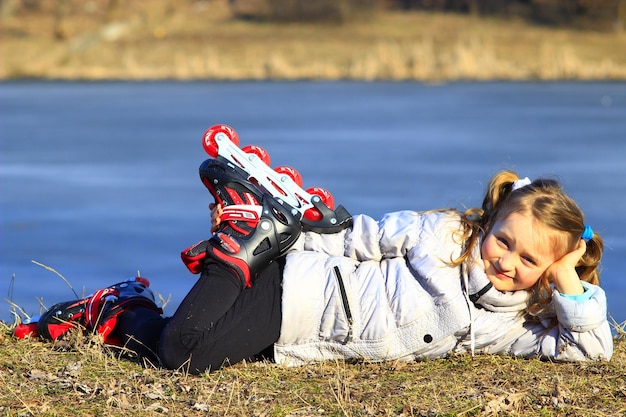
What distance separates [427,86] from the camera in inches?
746

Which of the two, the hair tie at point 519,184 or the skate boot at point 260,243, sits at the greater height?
the hair tie at point 519,184

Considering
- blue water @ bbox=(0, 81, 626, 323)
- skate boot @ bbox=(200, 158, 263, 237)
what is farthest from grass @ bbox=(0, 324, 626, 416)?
blue water @ bbox=(0, 81, 626, 323)

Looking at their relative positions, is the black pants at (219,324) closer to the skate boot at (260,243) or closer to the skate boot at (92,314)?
the skate boot at (260,243)

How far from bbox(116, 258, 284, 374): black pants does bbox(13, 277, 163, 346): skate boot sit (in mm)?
247

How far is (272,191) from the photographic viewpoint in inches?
160

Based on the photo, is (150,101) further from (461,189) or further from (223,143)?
(223,143)

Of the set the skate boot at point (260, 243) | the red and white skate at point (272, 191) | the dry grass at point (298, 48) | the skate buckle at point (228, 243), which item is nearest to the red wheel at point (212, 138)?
the red and white skate at point (272, 191)

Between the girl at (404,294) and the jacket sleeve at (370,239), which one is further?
the jacket sleeve at (370,239)

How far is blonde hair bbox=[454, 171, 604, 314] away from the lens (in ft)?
12.3

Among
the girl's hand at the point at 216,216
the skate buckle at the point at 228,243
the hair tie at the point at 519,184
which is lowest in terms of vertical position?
the skate buckle at the point at 228,243

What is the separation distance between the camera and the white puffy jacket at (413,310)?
3.74m


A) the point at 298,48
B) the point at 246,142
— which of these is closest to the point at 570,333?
the point at 246,142

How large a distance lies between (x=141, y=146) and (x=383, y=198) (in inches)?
166

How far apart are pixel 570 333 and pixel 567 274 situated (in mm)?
229
